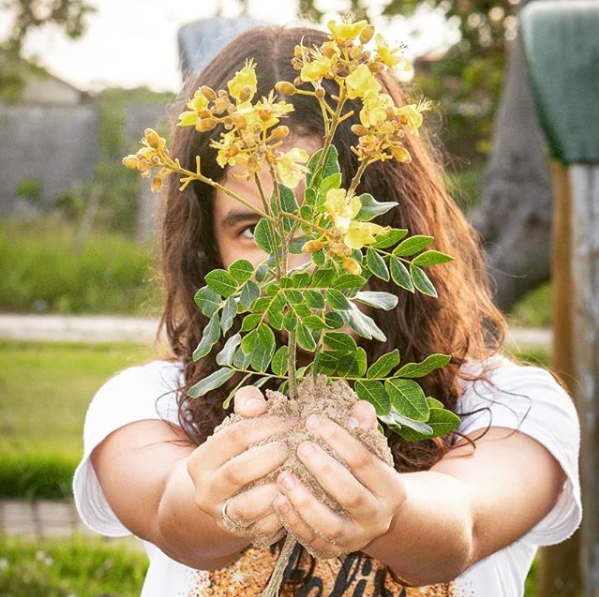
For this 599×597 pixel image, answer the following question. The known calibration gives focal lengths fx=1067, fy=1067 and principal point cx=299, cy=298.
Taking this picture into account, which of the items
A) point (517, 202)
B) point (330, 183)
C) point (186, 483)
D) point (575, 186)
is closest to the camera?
point (330, 183)

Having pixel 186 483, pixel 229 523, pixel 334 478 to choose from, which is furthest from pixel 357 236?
pixel 186 483

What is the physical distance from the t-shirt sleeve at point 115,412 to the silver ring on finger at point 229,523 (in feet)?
2.52

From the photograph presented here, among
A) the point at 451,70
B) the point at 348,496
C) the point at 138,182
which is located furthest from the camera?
the point at 138,182

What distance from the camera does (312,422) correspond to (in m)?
1.26

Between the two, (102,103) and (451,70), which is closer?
(451,70)

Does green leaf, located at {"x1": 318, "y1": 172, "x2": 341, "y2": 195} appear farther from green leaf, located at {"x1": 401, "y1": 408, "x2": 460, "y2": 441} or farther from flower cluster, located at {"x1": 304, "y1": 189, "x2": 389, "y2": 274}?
green leaf, located at {"x1": 401, "y1": 408, "x2": 460, "y2": 441}

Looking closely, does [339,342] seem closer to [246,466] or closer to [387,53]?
[246,466]

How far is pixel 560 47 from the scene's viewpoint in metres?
3.61

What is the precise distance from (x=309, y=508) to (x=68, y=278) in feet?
39.7

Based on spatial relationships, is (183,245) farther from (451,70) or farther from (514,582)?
(451,70)

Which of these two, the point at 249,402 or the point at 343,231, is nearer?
the point at 343,231

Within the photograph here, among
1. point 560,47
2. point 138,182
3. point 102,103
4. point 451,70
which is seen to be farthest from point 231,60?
point 102,103

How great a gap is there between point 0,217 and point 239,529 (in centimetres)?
1631

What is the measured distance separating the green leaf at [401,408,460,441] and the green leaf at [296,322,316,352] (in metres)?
0.25
